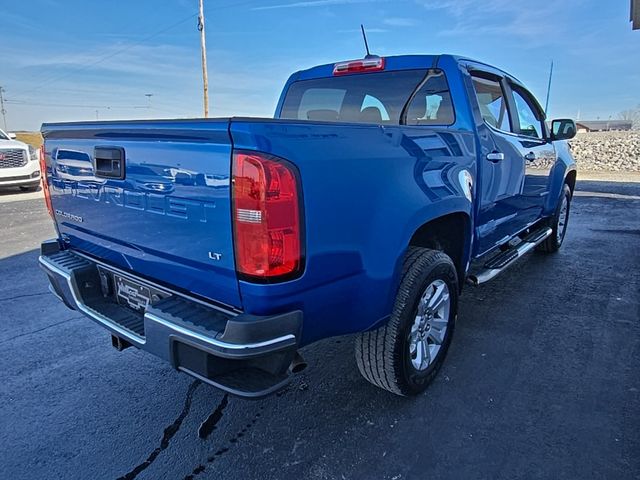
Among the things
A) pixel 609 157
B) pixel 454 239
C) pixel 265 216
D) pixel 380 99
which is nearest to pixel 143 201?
pixel 265 216

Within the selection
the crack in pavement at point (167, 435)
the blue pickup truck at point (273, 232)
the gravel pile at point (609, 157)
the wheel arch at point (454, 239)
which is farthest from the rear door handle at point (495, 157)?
the gravel pile at point (609, 157)

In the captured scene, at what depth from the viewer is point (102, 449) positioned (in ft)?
7.25

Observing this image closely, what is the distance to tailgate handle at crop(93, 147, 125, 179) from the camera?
2059mm

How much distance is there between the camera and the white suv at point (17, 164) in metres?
10.5

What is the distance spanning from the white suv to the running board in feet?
34.3

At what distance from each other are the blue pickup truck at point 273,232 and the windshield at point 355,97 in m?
0.13

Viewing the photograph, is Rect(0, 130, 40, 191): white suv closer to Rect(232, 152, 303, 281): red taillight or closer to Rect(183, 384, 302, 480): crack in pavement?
Rect(183, 384, 302, 480): crack in pavement

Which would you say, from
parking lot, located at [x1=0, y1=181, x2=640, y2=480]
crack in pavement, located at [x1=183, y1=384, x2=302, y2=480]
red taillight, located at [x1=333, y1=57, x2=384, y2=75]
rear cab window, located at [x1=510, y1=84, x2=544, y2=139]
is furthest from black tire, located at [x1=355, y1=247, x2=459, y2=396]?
rear cab window, located at [x1=510, y1=84, x2=544, y2=139]

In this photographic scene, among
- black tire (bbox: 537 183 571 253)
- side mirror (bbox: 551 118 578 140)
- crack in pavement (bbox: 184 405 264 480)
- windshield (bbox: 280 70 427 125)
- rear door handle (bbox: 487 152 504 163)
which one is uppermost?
windshield (bbox: 280 70 427 125)

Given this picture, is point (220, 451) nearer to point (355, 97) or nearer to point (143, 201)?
point (143, 201)

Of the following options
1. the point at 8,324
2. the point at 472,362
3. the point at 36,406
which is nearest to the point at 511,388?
the point at 472,362

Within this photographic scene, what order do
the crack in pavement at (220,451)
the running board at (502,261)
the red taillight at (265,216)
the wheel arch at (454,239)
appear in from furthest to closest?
the running board at (502,261)
the wheel arch at (454,239)
the crack in pavement at (220,451)
the red taillight at (265,216)

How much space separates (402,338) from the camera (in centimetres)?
233

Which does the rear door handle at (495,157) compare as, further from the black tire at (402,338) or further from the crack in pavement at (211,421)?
the crack in pavement at (211,421)
